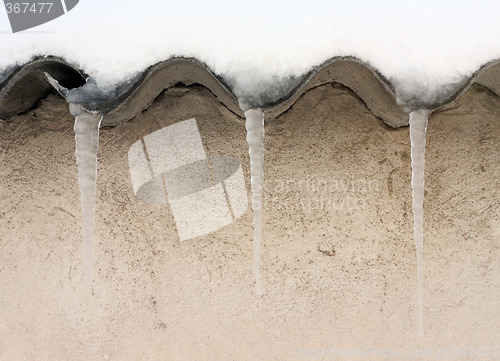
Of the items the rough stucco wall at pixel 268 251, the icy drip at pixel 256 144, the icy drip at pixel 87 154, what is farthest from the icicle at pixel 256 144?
the rough stucco wall at pixel 268 251

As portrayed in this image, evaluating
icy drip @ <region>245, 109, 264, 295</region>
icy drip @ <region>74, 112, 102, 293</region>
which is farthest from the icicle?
icy drip @ <region>74, 112, 102, 293</region>

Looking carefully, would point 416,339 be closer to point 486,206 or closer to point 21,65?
point 486,206

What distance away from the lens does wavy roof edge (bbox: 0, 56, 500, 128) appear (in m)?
0.83

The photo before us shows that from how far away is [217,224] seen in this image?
159 cm

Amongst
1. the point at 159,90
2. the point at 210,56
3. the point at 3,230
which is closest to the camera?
the point at 210,56

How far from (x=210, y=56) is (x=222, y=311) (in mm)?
1105

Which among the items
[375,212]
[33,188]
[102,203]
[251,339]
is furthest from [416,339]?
[33,188]

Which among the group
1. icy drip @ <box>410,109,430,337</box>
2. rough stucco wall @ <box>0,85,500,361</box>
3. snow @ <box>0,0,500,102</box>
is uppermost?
snow @ <box>0,0,500,102</box>

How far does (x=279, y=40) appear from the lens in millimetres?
829

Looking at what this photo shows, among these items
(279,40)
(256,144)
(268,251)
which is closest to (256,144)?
(256,144)

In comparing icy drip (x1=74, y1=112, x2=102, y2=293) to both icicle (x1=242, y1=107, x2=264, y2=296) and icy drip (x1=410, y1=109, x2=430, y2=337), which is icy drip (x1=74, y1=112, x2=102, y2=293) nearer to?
icicle (x1=242, y1=107, x2=264, y2=296)

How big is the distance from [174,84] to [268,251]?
705 mm

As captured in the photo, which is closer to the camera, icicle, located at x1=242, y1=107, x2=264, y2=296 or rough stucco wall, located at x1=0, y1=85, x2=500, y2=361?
icicle, located at x1=242, y1=107, x2=264, y2=296

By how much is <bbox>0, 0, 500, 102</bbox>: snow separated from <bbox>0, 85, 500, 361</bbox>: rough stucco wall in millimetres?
584
